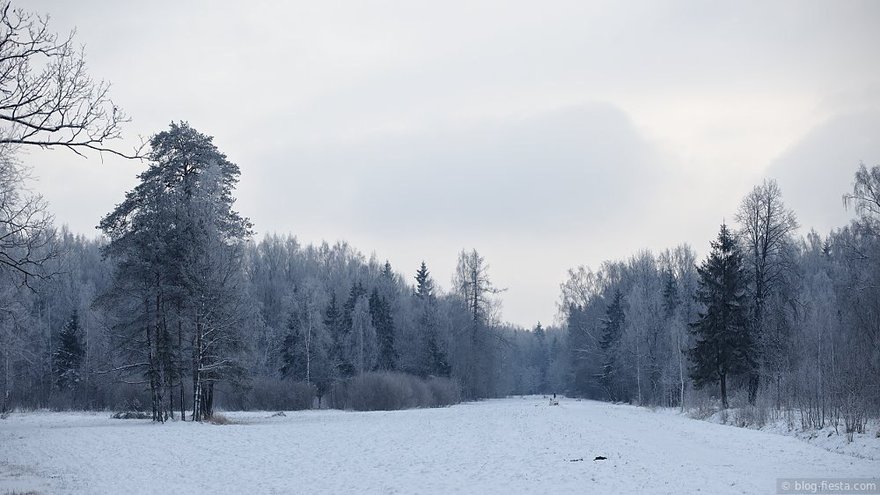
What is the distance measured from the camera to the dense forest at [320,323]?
89.0 ft

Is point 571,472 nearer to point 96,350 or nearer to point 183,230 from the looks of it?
point 183,230

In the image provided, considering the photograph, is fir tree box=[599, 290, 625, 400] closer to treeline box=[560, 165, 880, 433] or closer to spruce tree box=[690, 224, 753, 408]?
treeline box=[560, 165, 880, 433]

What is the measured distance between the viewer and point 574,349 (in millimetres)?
104500

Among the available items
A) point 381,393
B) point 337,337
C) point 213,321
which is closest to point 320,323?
point 337,337

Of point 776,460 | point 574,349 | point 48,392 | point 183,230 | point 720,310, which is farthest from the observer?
point 574,349

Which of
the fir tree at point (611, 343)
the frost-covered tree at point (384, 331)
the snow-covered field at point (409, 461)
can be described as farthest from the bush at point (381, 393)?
the fir tree at point (611, 343)

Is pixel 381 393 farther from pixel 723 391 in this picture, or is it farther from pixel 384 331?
pixel 723 391

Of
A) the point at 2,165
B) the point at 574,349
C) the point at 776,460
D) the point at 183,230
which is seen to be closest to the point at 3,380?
the point at 183,230

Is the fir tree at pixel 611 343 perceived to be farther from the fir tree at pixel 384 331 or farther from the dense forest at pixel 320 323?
the fir tree at pixel 384 331

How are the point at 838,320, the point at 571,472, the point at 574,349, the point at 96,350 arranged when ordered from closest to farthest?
the point at 571,472 < the point at 838,320 < the point at 96,350 < the point at 574,349

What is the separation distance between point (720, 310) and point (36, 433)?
38163 millimetres

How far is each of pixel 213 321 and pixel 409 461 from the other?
18053 mm

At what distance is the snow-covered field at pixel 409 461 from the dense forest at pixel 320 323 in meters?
4.36

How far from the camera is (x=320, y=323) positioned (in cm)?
7188
